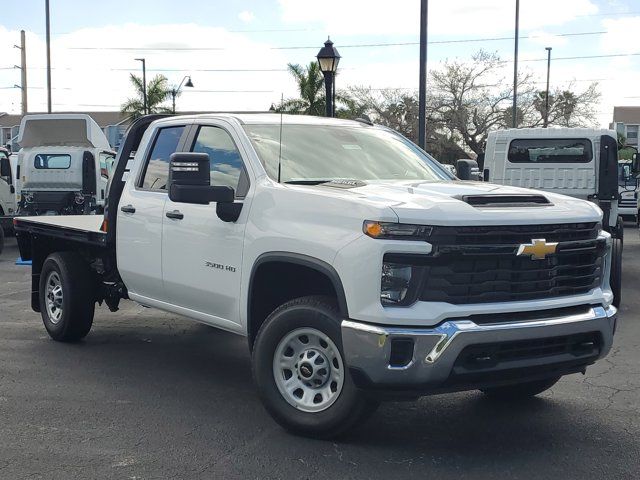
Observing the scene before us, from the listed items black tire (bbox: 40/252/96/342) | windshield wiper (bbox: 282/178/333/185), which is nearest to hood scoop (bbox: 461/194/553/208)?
windshield wiper (bbox: 282/178/333/185)

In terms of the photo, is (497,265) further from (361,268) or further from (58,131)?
(58,131)

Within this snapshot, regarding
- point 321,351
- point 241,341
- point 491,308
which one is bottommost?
point 241,341

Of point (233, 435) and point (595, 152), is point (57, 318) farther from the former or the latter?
point (595, 152)

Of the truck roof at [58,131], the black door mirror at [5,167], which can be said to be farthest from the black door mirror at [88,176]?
the truck roof at [58,131]

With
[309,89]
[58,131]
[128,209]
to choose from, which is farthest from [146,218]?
[309,89]

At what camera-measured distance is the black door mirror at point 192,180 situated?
4949 millimetres

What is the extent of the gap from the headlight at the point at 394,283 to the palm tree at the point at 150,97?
4232 centimetres

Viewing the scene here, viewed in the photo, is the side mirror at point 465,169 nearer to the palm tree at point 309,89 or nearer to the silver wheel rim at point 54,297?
the silver wheel rim at point 54,297

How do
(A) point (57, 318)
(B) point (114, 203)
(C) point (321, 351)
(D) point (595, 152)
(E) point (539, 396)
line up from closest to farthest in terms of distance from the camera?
1. (C) point (321, 351)
2. (E) point (539, 396)
3. (B) point (114, 203)
4. (A) point (57, 318)
5. (D) point (595, 152)

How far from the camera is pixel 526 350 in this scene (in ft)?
14.4

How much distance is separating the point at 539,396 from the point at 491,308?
5.78 feet

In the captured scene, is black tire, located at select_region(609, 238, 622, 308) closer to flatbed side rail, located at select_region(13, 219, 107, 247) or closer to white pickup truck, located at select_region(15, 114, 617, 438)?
white pickup truck, located at select_region(15, 114, 617, 438)

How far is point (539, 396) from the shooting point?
5711 millimetres

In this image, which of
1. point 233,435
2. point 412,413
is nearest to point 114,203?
point 233,435
